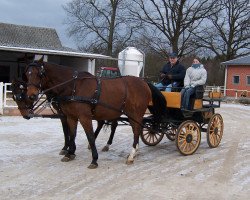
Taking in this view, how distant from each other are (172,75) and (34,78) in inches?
128

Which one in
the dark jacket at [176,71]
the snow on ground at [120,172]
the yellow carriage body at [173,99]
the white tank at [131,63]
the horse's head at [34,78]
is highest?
the white tank at [131,63]

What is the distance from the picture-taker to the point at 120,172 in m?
6.90

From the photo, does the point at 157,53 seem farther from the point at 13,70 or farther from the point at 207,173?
the point at 207,173

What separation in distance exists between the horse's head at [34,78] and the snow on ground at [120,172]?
1278 mm

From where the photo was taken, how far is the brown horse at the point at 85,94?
7023mm

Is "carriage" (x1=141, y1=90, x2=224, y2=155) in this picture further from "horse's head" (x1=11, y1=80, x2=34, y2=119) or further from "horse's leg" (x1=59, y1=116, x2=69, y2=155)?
"horse's head" (x1=11, y1=80, x2=34, y2=119)

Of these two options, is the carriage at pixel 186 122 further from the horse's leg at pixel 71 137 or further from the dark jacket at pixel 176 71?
the horse's leg at pixel 71 137

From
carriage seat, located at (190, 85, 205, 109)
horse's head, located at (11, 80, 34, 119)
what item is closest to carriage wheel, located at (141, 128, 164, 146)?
carriage seat, located at (190, 85, 205, 109)

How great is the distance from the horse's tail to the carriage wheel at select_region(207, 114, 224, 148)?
127cm

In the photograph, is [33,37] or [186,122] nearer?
[186,122]

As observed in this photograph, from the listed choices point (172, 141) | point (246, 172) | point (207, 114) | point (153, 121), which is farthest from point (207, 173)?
point (172, 141)

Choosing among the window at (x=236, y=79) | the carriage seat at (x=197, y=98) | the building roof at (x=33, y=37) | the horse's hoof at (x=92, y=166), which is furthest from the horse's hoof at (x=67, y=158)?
the window at (x=236, y=79)

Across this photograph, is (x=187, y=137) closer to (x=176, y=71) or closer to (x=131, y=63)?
(x=176, y=71)

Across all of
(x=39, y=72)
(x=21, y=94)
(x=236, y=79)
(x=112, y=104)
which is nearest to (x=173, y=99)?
(x=112, y=104)
